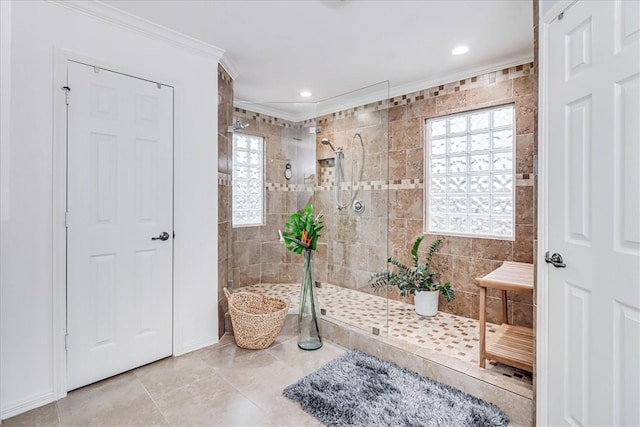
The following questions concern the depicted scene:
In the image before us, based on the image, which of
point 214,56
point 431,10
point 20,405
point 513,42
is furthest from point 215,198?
point 513,42

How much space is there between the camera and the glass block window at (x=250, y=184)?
3713mm

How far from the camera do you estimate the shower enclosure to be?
299cm

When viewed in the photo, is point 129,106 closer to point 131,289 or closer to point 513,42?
point 131,289

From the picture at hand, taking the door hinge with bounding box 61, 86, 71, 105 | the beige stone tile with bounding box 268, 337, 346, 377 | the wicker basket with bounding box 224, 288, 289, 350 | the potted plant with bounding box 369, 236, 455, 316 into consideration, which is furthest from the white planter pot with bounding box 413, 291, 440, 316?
the door hinge with bounding box 61, 86, 71, 105

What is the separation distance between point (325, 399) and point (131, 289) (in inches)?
59.7

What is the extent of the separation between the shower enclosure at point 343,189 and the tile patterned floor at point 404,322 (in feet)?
0.04

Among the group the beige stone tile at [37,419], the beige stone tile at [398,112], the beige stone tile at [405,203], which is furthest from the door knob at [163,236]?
the beige stone tile at [398,112]

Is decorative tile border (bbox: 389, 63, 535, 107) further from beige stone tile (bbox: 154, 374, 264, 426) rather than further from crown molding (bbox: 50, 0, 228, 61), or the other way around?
beige stone tile (bbox: 154, 374, 264, 426)

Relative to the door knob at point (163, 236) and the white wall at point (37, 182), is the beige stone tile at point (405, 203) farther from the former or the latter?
the white wall at point (37, 182)

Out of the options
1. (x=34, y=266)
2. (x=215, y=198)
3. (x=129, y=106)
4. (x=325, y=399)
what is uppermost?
(x=129, y=106)

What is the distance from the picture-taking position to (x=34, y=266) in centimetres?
185

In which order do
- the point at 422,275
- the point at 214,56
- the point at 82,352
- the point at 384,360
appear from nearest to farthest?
the point at 82,352
the point at 384,360
the point at 214,56
the point at 422,275

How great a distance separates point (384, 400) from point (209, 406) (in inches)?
40.7

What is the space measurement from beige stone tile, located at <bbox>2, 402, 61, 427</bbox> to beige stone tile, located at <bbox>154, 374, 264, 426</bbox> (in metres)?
0.51
